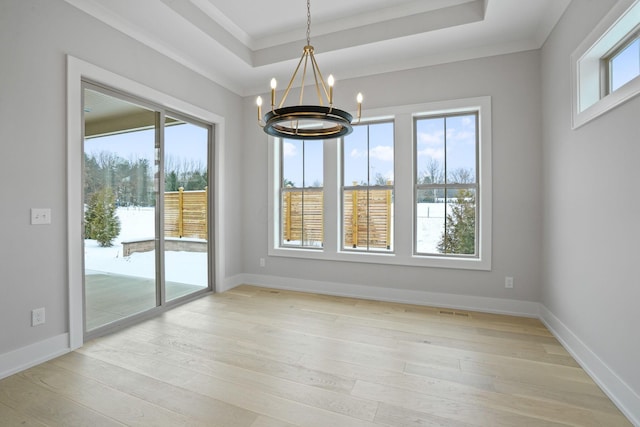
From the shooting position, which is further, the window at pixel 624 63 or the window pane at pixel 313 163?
the window pane at pixel 313 163

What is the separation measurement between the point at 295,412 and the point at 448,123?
3506 mm

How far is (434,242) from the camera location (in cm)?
386

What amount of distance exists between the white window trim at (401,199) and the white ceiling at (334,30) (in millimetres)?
570

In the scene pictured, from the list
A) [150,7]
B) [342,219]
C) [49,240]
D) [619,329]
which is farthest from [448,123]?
[49,240]

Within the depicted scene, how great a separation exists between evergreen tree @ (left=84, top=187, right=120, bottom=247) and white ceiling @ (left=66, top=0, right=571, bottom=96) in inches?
63.7

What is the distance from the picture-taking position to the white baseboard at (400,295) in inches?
135

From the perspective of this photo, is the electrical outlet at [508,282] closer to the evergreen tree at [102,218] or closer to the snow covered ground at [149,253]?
the snow covered ground at [149,253]

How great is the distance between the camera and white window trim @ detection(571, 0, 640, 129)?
1862mm

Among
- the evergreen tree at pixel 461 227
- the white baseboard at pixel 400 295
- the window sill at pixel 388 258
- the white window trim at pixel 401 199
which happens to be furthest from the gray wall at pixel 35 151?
the evergreen tree at pixel 461 227

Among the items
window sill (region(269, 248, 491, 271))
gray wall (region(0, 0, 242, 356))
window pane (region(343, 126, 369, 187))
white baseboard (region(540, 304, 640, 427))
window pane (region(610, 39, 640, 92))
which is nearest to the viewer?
white baseboard (region(540, 304, 640, 427))

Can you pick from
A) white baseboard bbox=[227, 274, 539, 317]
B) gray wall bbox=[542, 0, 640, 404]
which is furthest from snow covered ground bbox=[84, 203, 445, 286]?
gray wall bbox=[542, 0, 640, 404]

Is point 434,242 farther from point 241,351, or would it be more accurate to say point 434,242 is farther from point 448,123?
point 241,351

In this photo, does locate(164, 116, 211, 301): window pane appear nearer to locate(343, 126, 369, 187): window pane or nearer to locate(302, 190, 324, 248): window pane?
locate(302, 190, 324, 248): window pane

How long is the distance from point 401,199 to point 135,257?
3159mm
